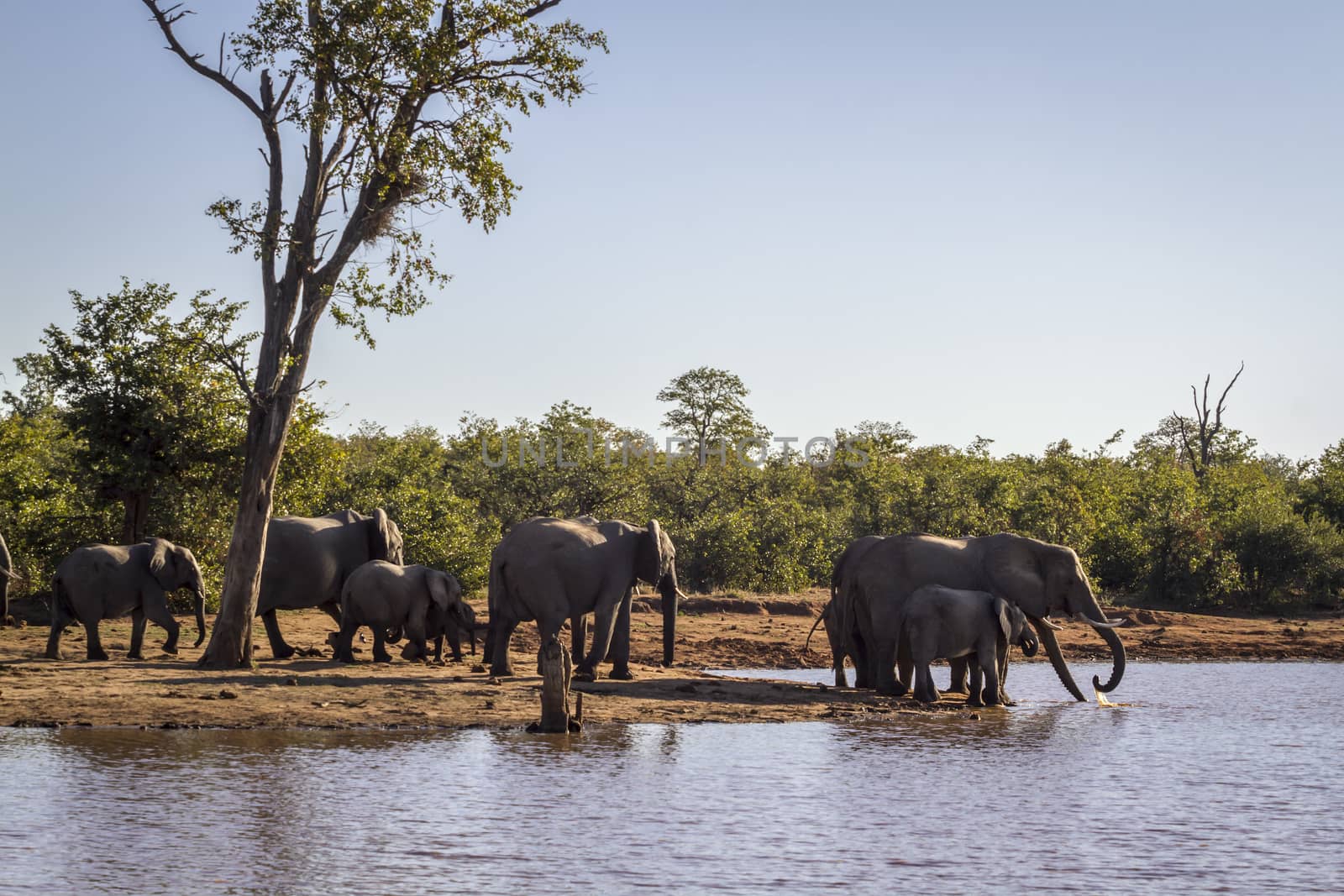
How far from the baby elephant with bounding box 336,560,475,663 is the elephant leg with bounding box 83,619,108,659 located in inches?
131

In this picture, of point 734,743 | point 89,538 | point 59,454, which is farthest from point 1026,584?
point 59,454

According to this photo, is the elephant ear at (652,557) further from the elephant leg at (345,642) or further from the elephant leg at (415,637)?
the elephant leg at (345,642)

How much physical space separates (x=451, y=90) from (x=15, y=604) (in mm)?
13801

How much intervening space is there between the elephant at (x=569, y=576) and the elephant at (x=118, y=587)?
5.19 metres

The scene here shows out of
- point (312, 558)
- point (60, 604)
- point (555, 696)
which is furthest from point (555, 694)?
point (60, 604)

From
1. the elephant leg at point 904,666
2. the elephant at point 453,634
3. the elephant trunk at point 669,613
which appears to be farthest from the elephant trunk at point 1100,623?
the elephant at point 453,634

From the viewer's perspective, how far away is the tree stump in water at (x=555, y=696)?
16.0 metres

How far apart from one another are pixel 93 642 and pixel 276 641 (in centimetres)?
274

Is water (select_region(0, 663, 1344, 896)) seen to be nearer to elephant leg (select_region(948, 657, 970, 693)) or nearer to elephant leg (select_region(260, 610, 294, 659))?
elephant leg (select_region(948, 657, 970, 693))

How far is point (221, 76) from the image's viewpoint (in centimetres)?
2012

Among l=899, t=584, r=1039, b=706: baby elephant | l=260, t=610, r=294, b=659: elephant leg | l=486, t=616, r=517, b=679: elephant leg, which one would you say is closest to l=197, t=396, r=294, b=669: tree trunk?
l=260, t=610, r=294, b=659: elephant leg

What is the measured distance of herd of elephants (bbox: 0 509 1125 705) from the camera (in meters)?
19.8

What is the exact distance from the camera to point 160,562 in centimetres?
2152

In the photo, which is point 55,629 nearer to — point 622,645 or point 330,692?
point 330,692
